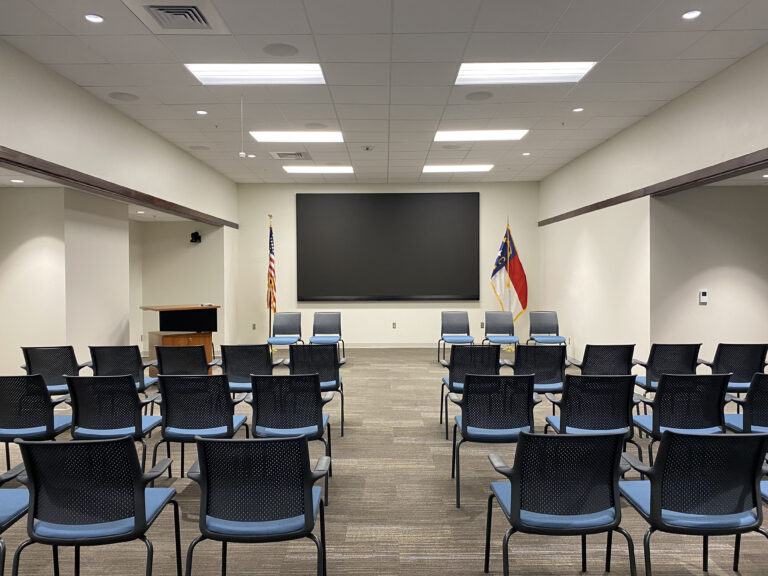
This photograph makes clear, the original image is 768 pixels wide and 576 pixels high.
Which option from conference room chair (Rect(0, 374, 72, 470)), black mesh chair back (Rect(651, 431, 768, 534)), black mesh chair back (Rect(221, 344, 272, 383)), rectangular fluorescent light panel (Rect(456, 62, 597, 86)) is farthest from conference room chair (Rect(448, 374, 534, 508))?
rectangular fluorescent light panel (Rect(456, 62, 597, 86))

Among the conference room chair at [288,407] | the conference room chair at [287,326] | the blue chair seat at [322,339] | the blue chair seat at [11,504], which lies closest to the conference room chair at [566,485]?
the conference room chair at [288,407]

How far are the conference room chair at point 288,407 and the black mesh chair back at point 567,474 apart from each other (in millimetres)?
1676

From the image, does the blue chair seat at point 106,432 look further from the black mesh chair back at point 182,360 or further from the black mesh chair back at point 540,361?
the black mesh chair back at point 540,361

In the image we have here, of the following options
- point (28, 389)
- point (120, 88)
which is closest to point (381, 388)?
point (28, 389)

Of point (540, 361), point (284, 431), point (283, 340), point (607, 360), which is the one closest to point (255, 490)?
point (284, 431)

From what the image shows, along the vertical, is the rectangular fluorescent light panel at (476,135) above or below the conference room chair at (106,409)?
above

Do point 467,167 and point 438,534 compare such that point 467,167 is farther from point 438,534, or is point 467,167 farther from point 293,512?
point 293,512

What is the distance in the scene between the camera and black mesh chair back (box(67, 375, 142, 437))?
352 cm

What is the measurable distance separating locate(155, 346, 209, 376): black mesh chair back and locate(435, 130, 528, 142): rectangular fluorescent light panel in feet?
16.0

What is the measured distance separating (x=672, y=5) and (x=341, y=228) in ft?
27.2

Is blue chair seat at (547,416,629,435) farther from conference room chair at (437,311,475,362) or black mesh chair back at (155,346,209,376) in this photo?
conference room chair at (437,311,475,362)

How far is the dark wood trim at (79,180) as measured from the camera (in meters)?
4.76

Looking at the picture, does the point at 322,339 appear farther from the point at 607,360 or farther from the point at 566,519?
the point at 566,519

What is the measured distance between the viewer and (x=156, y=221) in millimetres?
10781
